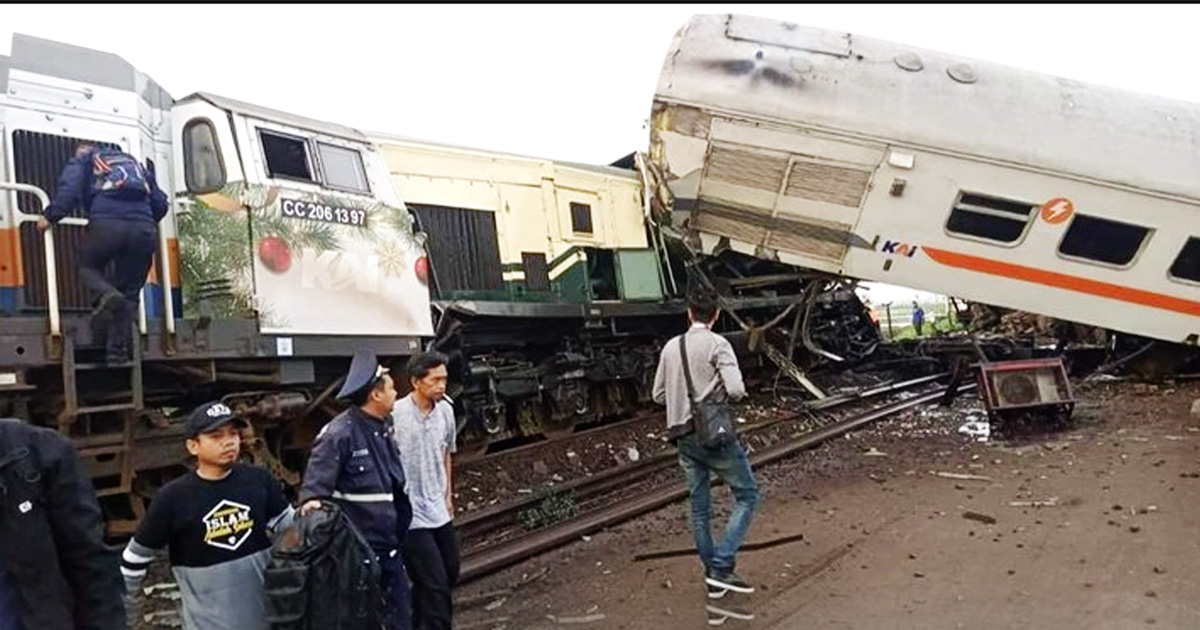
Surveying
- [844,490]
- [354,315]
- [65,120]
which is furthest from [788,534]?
[65,120]

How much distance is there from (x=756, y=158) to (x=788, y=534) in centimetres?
404

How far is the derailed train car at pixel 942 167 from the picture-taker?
8547mm

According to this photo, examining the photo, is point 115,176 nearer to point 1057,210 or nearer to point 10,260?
point 10,260

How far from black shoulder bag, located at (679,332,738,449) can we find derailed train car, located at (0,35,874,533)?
343 cm

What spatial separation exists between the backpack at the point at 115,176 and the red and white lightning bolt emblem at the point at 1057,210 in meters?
7.82

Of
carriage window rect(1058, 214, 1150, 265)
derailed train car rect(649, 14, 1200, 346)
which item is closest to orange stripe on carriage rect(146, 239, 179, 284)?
derailed train car rect(649, 14, 1200, 346)

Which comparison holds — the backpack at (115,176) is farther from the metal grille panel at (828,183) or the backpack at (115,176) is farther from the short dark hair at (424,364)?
the metal grille panel at (828,183)

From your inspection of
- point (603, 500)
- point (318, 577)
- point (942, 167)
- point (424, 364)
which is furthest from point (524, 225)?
point (318, 577)

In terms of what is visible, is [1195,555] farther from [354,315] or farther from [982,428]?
[354,315]

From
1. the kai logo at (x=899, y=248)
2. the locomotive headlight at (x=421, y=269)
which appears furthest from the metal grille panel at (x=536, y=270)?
the kai logo at (x=899, y=248)

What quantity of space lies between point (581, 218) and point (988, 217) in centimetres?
463

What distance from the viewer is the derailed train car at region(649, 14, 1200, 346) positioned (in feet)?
28.0

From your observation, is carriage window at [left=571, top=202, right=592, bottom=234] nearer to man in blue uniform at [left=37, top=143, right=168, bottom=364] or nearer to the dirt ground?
the dirt ground

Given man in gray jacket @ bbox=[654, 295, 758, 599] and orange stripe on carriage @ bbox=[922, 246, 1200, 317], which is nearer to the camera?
man in gray jacket @ bbox=[654, 295, 758, 599]
